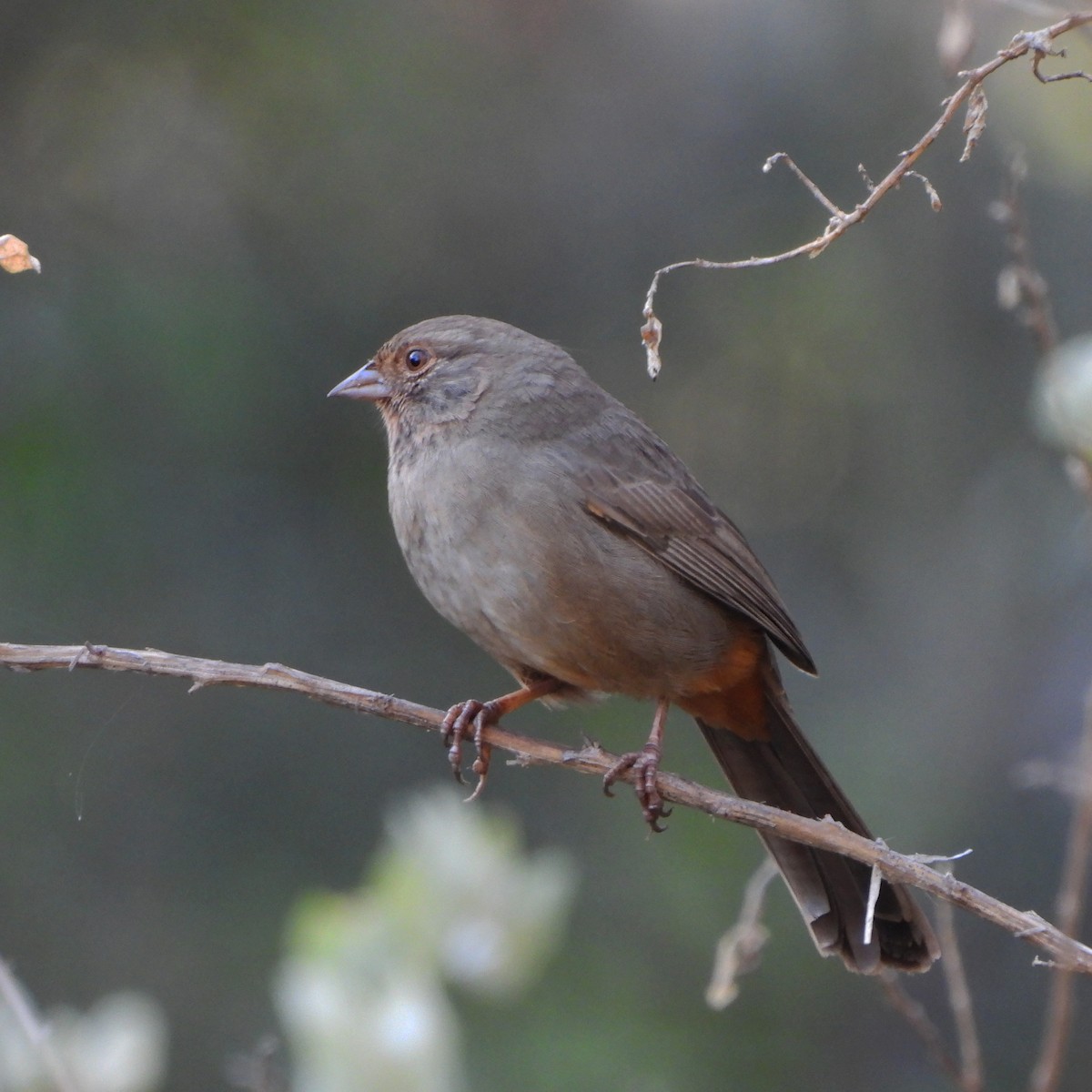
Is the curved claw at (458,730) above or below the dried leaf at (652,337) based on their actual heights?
below

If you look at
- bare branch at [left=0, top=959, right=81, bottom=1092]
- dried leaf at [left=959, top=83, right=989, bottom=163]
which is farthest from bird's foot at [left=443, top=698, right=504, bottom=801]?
dried leaf at [left=959, top=83, right=989, bottom=163]

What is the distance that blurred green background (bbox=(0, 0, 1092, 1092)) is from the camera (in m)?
6.45

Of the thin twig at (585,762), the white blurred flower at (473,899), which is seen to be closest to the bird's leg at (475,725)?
the white blurred flower at (473,899)

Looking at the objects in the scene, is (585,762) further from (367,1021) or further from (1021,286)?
(1021,286)

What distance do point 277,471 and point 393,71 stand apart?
1.93 meters

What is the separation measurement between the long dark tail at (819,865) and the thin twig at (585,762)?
32.7 inches

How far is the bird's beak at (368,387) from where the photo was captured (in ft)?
17.0

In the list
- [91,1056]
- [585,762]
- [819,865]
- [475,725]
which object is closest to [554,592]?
[475,725]

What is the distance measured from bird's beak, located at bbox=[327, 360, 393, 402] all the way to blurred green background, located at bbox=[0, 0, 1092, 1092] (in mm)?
1420

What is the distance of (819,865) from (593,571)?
108cm

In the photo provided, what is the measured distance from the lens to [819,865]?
4629 millimetres

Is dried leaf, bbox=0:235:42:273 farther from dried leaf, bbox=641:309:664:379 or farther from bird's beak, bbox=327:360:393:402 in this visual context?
bird's beak, bbox=327:360:393:402

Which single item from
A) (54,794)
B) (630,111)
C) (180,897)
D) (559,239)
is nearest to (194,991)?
(180,897)

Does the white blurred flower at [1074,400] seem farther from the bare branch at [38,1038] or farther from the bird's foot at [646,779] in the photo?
the bare branch at [38,1038]
